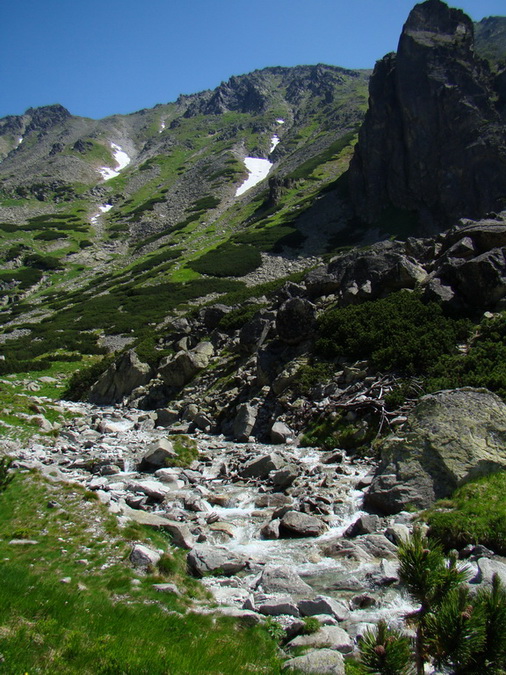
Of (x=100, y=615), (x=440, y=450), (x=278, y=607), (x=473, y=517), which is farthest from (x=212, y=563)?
(x=440, y=450)

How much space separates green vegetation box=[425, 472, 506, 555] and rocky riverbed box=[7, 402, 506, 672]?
455 mm

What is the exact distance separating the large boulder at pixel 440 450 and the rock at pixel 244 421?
280 inches

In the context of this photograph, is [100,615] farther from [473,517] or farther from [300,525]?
[473,517]

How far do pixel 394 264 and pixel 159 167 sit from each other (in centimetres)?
15209

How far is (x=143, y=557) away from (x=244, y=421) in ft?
32.3

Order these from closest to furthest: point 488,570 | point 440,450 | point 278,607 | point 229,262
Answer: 1. point 278,607
2. point 488,570
3. point 440,450
4. point 229,262

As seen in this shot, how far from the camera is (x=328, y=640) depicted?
538cm

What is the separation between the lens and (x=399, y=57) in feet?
229

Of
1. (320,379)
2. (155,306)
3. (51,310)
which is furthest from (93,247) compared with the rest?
(320,379)

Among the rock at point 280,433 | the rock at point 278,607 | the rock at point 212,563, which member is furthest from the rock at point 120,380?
the rock at point 278,607

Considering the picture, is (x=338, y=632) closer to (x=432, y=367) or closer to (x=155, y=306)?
(x=432, y=367)

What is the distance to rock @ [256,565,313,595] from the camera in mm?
6813

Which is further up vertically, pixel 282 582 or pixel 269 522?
pixel 269 522

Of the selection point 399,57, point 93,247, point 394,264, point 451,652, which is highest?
point 399,57
